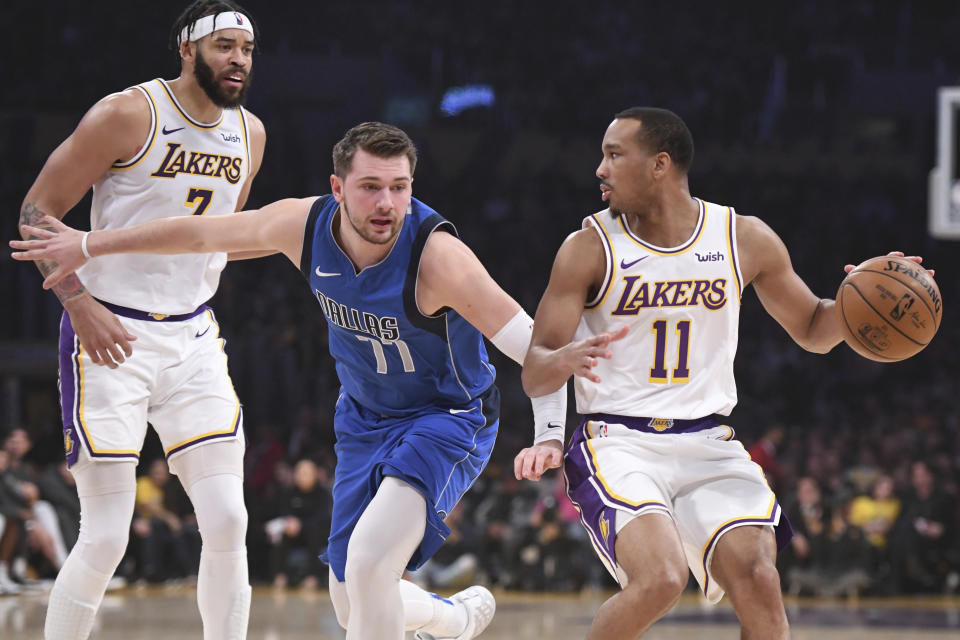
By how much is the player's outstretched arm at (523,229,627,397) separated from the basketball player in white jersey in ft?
4.16

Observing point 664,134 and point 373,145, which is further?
point 664,134

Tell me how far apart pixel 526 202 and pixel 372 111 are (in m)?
2.73

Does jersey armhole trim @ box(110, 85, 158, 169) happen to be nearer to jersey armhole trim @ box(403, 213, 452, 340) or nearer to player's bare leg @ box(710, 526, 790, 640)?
jersey armhole trim @ box(403, 213, 452, 340)

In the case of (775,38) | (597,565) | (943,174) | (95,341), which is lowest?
(597,565)

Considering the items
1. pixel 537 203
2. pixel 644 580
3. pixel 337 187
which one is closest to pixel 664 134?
pixel 337 187

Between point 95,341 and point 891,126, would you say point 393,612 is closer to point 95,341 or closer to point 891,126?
point 95,341

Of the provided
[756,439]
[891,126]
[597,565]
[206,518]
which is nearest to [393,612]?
[206,518]

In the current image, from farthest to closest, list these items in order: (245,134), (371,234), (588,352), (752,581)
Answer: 1. (245,134)
2. (371,234)
3. (752,581)
4. (588,352)

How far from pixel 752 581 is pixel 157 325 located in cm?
238

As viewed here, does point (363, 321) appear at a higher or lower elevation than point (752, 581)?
higher

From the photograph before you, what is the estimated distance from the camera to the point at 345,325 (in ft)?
14.5

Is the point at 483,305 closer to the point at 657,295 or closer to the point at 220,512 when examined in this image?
the point at 657,295

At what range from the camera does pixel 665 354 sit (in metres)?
4.40

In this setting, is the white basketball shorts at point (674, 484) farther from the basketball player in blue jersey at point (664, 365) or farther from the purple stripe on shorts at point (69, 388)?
the purple stripe on shorts at point (69, 388)
